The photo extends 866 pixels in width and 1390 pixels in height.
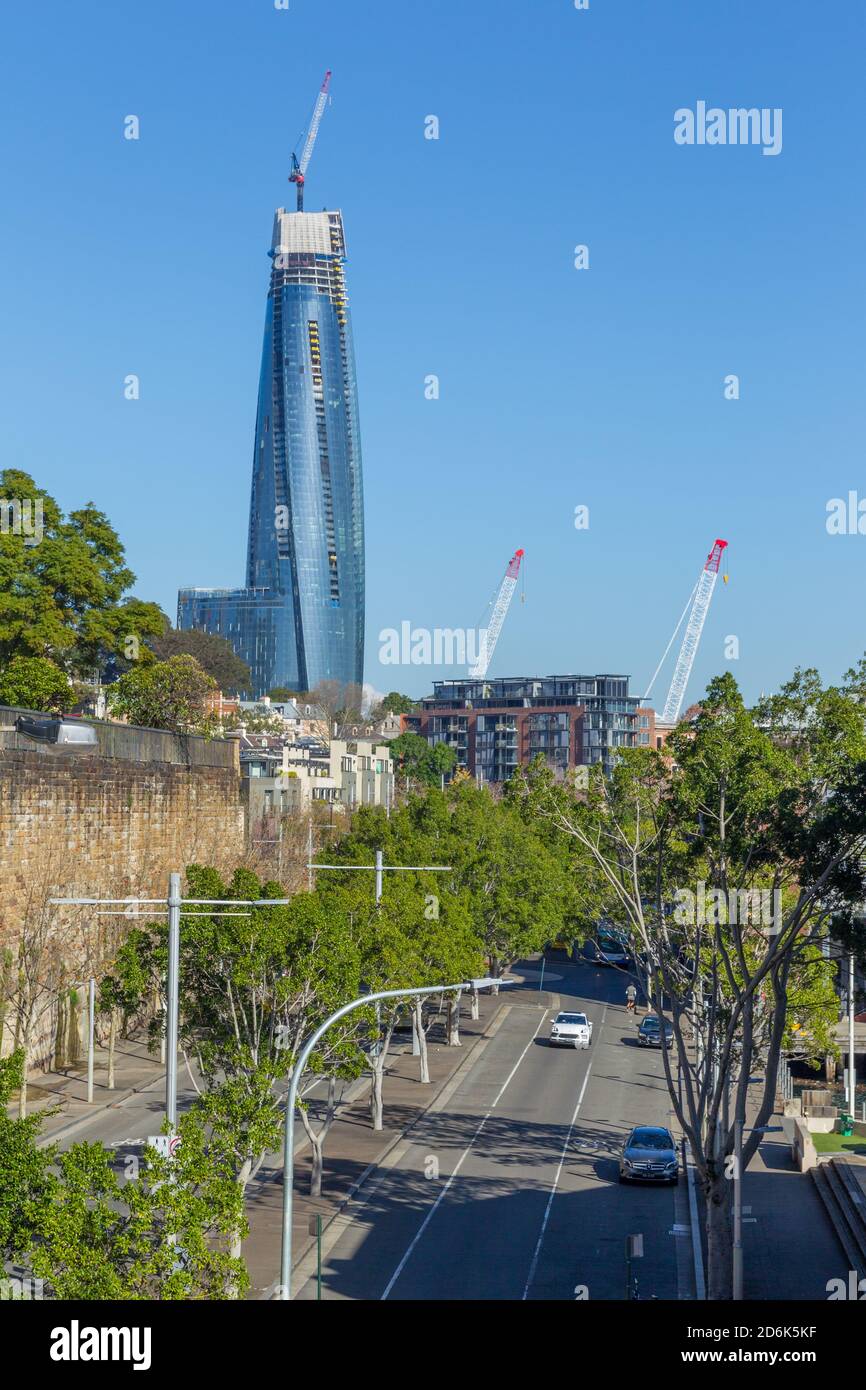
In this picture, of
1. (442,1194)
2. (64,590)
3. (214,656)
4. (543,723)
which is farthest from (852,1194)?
(543,723)

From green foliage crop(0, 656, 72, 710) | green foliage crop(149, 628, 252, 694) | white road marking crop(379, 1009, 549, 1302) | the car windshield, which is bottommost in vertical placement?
white road marking crop(379, 1009, 549, 1302)

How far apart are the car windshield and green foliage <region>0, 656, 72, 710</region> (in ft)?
90.6

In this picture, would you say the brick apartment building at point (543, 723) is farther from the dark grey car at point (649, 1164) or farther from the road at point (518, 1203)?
the dark grey car at point (649, 1164)

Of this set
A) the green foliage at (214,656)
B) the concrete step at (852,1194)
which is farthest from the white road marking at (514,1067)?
the green foliage at (214,656)

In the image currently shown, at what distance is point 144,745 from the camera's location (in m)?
55.2

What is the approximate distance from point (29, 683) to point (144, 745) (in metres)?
4.66

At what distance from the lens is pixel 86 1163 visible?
17391 millimetres

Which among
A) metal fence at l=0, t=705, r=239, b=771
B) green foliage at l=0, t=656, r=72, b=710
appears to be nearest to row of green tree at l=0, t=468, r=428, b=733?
green foliage at l=0, t=656, r=72, b=710

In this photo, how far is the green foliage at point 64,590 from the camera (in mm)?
59969

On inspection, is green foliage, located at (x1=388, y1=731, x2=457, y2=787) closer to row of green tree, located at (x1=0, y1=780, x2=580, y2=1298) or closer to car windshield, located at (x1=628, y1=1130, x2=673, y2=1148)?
row of green tree, located at (x1=0, y1=780, x2=580, y2=1298)

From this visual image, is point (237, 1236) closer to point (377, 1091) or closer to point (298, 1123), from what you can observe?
point (298, 1123)

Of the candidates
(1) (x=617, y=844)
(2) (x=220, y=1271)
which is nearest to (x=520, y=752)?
(1) (x=617, y=844)

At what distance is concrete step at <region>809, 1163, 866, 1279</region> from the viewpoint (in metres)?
30.0
